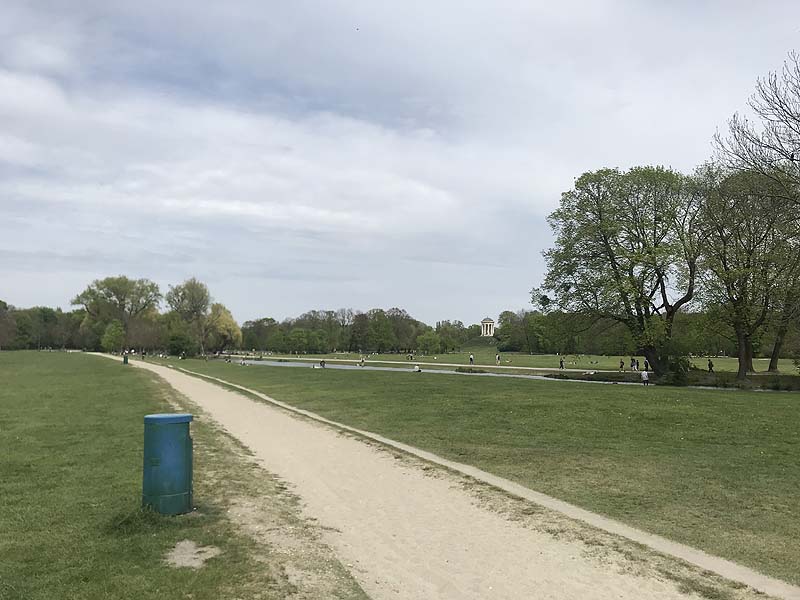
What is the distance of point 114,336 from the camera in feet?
354

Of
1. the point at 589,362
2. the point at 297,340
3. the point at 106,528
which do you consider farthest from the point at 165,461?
the point at 297,340

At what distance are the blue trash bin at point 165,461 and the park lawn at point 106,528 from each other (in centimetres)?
17

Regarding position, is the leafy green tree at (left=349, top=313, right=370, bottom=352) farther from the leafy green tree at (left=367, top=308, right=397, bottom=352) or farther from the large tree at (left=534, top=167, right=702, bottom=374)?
the large tree at (left=534, top=167, right=702, bottom=374)

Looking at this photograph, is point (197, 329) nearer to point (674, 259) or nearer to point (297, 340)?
point (297, 340)

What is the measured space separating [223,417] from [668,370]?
90.3 ft

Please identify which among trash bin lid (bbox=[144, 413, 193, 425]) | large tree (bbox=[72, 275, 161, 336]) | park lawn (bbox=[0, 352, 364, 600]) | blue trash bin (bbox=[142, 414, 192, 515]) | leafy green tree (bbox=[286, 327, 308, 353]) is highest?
large tree (bbox=[72, 275, 161, 336])

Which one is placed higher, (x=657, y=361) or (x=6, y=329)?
(x=6, y=329)

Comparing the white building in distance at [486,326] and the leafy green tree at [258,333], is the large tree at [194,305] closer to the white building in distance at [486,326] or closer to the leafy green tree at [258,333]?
the leafy green tree at [258,333]

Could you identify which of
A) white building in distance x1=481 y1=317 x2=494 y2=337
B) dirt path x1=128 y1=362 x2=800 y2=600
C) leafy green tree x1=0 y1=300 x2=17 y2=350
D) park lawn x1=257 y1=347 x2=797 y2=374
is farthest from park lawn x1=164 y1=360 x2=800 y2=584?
white building in distance x1=481 y1=317 x2=494 y2=337

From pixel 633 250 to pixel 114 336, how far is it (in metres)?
96.3

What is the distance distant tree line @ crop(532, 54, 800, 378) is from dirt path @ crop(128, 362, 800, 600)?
77.2ft

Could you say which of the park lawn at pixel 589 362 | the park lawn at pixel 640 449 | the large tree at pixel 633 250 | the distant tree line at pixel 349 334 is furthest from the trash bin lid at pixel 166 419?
the distant tree line at pixel 349 334

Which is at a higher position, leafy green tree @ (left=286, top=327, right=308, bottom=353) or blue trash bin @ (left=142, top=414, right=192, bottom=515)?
leafy green tree @ (left=286, top=327, right=308, bottom=353)

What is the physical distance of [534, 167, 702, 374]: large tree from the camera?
1406 inches
